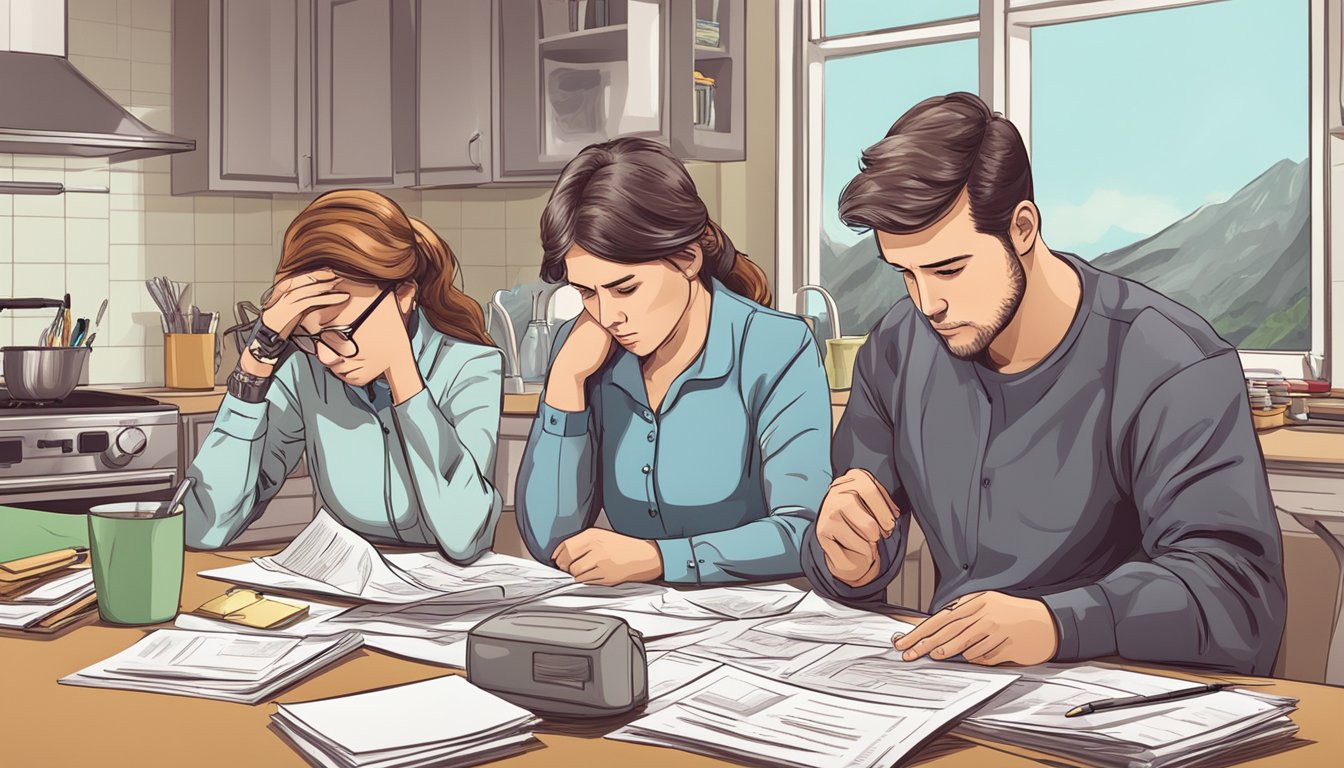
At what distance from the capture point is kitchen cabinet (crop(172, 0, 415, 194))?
363cm

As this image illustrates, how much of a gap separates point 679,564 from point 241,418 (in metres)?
0.82

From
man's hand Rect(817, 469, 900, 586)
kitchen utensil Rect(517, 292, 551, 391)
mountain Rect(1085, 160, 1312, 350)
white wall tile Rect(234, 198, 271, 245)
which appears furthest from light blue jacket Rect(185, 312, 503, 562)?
white wall tile Rect(234, 198, 271, 245)

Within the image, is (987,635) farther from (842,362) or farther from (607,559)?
(842,362)

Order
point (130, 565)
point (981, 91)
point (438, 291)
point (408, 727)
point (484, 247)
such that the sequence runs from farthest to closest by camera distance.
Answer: point (484, 247), point (981, 91), point (438, 291), point (130, 565), point (408, 727)

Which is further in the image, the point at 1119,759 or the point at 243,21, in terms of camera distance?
the point at 243,21

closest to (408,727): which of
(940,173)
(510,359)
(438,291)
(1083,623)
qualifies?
(1083,623)

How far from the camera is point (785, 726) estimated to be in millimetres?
890

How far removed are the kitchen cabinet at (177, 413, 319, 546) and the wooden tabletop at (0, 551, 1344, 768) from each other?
2149 millimetres

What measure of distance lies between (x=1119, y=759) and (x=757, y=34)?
3367 mm

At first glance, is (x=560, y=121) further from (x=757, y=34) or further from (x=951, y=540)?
(x=951, y=540)

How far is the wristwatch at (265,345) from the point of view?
1853 mm

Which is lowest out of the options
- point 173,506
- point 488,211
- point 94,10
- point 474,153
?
point 173,506

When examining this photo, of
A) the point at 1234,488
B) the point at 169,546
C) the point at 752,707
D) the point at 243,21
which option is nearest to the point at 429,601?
the point at 169,546

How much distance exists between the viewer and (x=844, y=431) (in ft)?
5.28
